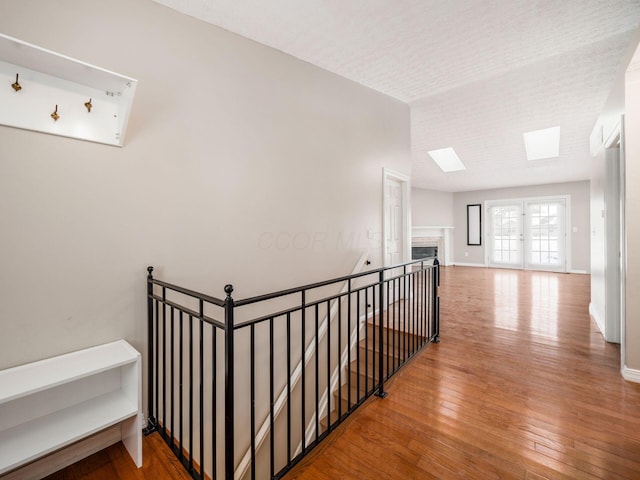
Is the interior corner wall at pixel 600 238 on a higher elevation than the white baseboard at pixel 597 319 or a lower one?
higher

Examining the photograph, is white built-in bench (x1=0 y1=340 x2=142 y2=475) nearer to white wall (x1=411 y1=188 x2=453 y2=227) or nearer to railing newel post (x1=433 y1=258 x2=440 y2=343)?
railing newel post (x1=433 y1=258 x2=440 y2=343)

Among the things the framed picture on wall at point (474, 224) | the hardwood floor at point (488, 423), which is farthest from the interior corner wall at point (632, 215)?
the framed picture on wall at point (474, 224)

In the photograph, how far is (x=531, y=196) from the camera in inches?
316

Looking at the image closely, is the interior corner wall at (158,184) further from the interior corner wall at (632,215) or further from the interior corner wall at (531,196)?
the interior corner wall at (531,196)

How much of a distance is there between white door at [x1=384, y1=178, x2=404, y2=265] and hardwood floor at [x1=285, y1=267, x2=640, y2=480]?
1328mm

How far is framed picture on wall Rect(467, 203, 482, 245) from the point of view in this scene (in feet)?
29.1

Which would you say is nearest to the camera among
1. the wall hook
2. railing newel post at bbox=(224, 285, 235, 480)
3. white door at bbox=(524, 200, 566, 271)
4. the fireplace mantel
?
railing newel post at bbox=(224, 285, 235, 480)

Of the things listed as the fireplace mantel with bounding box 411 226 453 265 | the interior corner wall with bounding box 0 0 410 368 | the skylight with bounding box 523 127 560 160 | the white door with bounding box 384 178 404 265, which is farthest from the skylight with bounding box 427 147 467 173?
the interior corner wall with bounding box 0 0 410 368

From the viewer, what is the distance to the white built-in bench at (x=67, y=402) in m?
1.21

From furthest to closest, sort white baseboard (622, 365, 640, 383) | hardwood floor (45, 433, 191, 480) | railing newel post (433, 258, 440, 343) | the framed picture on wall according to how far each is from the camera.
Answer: the framed picture on wall
railing newel post (433, 258, 440, 343)
white baseboard (622, 365, 640, 383)
hardwood floor (45, 433, 191, 480)

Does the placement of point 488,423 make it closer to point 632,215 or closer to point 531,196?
point 632,215

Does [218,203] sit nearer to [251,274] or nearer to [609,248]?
[251,274]

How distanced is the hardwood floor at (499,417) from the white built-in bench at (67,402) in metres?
0.91

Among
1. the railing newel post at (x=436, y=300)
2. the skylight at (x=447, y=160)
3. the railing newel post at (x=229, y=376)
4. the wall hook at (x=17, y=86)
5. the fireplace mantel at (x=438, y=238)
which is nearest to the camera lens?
the railing newel post at (x=229, y=376)
